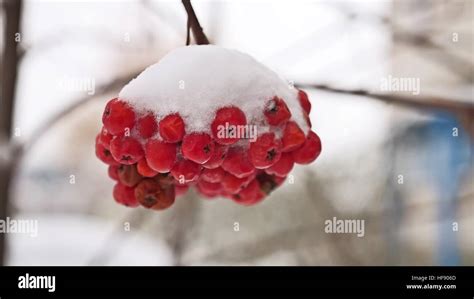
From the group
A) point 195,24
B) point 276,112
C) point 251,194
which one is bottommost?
point 251,194

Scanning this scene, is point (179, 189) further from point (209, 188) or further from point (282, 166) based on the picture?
Answer: point (282, 166)

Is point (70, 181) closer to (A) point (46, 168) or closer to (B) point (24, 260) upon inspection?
(A) point (46, 168)

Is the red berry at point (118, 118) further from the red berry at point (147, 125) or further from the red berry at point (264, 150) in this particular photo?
the red berry at point (264, 150)

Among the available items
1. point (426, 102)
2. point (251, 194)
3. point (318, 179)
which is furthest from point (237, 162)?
point (318, 179)

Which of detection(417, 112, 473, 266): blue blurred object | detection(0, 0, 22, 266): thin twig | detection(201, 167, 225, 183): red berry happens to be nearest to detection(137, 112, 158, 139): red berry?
detection(201, 167, 225, 183): red berry

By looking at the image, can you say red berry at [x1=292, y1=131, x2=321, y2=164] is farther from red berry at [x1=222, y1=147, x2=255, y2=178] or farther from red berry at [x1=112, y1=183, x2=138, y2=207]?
red berry at [x1=112, y1=183, x2=138, y2=207]
